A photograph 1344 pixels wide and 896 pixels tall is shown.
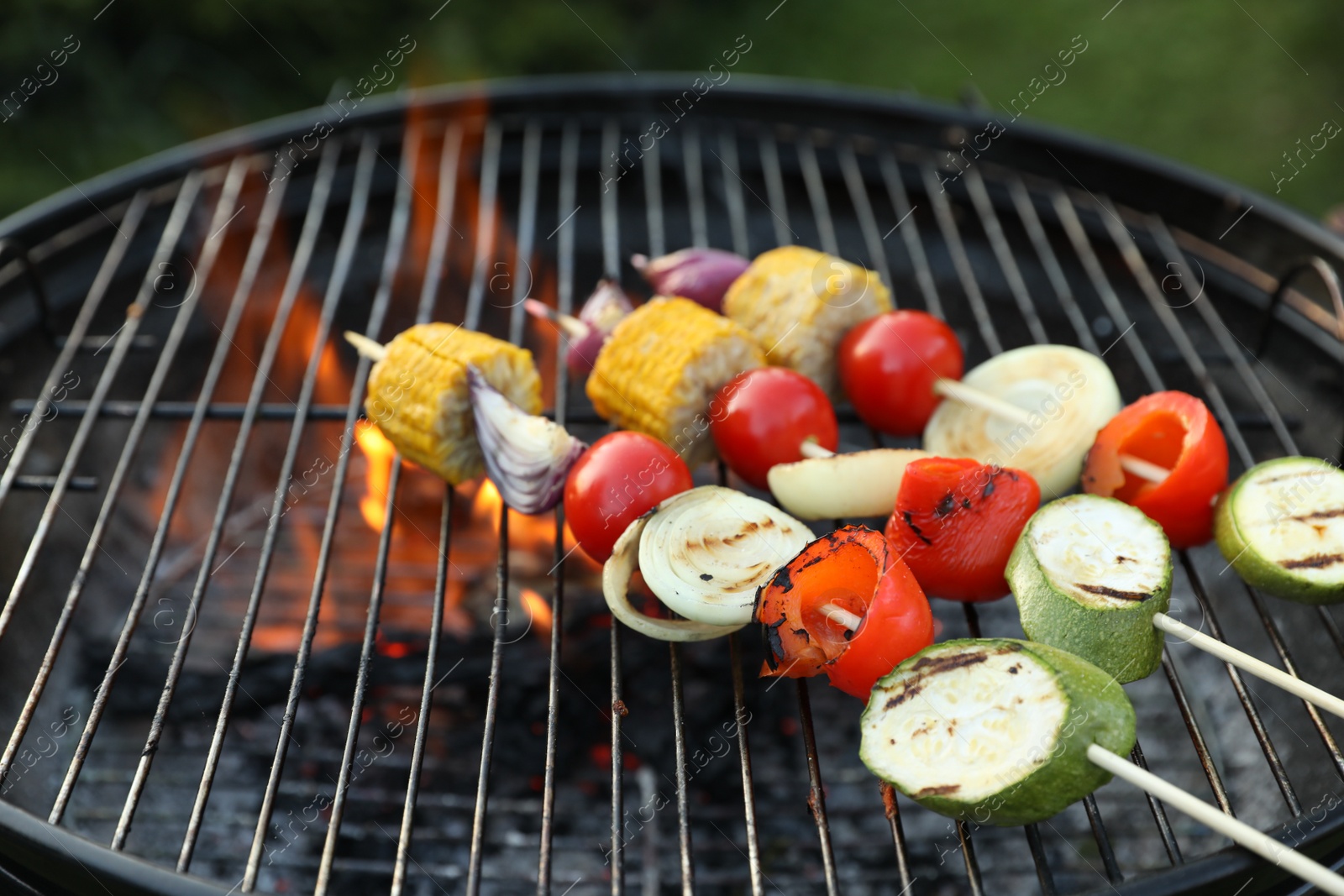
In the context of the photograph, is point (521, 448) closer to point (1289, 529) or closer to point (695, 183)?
point (695, 183)

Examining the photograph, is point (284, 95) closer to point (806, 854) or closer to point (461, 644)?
point (461, 644)

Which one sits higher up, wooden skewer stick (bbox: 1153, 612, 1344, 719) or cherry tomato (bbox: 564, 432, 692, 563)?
cherry tomato (bbox: 564, 432, 692, 563)

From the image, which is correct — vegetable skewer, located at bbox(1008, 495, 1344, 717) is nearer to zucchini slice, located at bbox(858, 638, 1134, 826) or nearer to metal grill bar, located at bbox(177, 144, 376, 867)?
zucchini slice, located at bbox(858, 638, 1134, 826)

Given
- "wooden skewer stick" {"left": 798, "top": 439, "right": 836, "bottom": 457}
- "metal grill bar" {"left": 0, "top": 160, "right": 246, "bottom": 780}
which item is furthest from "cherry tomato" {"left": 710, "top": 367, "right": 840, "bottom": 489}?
"metal grill bar" {"left": 0, "top": 160, "right": 246, "bottom": 780}

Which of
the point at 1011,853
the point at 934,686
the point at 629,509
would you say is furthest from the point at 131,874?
the point at 1011,853

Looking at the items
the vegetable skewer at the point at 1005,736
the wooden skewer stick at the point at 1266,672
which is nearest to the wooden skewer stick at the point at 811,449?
the vegetable skewer at the point at 1005,736

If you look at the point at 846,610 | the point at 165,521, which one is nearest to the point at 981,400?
the point at 846,610

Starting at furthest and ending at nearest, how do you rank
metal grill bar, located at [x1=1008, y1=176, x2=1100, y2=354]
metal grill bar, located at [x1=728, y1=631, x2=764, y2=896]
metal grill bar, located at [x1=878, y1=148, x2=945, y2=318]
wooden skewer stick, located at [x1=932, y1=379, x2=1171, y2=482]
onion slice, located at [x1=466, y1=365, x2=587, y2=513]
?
metal grill bar, located at [x1=878, y1=148, x2=945, y2=318], metal grill bar, located at [x1=1008, y1=176, x2=1100, y2=354], onion slice, located at [x1=466, y1=365, x2=587, y2=513], wooden skewer stick, located at [x1=932, y1=379, x2=1171, y2=482], metal grill bar, located at [x1=728, y1=631, x2=764, y2=896]
